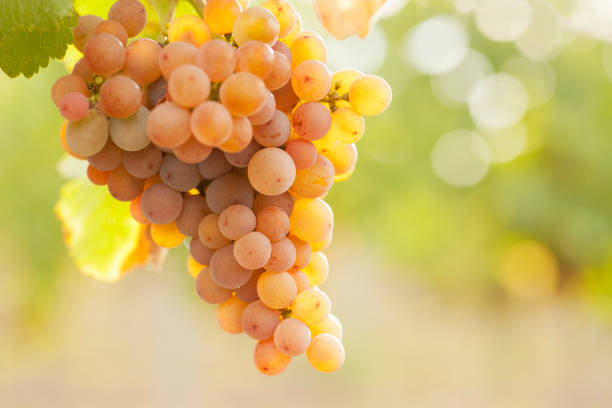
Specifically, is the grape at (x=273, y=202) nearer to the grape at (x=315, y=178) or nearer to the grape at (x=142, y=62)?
the grape at (x=315, y=178)

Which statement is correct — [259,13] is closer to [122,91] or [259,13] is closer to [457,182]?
[122,91]

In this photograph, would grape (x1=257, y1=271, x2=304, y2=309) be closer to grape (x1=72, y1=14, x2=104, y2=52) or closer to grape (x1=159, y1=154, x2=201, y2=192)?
grape (x1=159, y1=154, x2=201, y2=192)

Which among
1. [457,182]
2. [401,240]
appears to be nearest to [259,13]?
[401,240]

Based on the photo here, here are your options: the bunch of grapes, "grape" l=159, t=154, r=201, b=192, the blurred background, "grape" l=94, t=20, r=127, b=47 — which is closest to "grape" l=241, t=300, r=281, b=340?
the bunch of grapes

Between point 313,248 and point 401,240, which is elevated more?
point 401,240

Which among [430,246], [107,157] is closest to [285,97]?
[107,157]

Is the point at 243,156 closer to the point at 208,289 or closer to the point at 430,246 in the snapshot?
the point at 208,289
